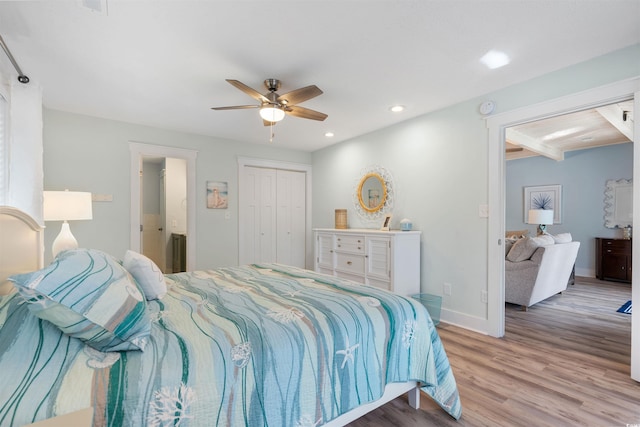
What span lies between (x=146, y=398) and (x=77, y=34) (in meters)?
2.28

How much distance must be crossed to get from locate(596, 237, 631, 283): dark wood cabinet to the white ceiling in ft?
15.5

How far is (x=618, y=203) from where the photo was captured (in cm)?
544

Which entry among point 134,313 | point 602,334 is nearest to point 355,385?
point 134,313

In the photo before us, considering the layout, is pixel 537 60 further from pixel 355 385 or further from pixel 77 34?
pixel 77 34

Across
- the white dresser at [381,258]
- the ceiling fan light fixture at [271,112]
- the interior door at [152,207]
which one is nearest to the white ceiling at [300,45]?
the ceiling fan light fixture at [271,112]

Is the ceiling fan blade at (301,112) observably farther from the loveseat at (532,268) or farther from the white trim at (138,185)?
the loveseat at (532,268)

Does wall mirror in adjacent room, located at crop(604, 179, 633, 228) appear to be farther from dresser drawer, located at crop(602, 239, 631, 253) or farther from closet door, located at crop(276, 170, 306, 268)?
closet door, located at crop(276, 170, 306, 268)

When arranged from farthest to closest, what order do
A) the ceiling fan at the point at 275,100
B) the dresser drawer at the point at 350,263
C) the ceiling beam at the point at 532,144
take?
the ceiling beam at the point at 532,144, the dresser drawer at the point at 350,263, the ceiling fan at the point at 275,100

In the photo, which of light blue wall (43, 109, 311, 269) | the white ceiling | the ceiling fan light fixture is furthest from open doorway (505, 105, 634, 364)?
light blue wall (43, 109, 311, 269)

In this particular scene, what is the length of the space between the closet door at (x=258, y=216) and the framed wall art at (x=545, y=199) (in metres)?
5.61

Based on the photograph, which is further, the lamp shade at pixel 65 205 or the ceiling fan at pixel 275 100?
the lamp shade at pixel 65 205

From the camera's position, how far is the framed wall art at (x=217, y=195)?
433 cm

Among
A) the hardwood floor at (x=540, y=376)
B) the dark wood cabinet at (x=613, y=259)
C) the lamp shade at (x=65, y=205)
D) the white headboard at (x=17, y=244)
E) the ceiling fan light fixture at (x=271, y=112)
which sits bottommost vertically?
the hardwood floor at (x=540, y=376)

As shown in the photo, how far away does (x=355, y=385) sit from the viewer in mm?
1413
